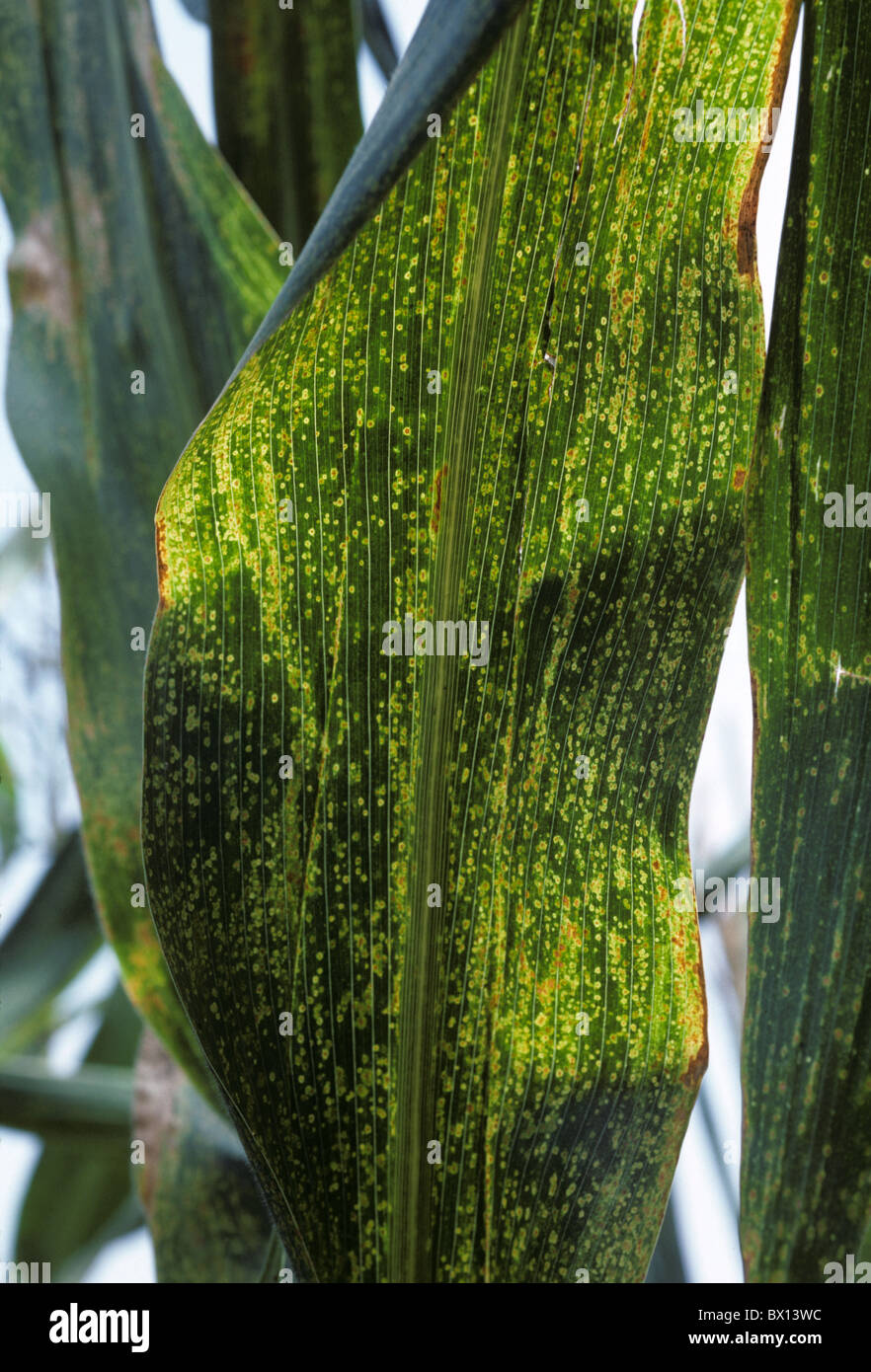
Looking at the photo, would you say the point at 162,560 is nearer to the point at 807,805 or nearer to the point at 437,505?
the point at 437,505

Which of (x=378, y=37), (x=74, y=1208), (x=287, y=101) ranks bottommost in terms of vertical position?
(x=74, y=1208)

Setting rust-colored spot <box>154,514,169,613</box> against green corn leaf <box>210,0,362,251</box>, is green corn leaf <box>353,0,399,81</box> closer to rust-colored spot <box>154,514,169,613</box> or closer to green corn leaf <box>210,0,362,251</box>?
green corn leaf <box>210,0,362,251</box>

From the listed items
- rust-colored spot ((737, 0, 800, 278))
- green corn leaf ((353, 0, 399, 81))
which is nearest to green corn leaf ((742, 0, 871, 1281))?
rust-colored spot ((737, 0, 800, 278))

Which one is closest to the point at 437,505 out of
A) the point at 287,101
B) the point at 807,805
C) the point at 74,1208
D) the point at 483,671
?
the point at 483,671

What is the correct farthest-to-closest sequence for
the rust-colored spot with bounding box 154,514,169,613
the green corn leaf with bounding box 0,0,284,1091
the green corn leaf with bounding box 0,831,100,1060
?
the green corn leaf with bounding box 0,831,100,1060, the green corn leaf with bounding box 0,0,284,1091, the rust-colored spot with bounding box 154,514,169,613

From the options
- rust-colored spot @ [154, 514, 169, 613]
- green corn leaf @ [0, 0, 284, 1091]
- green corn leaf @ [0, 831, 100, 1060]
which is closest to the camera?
rust-colored spot @ [154, 514, 169, 613]

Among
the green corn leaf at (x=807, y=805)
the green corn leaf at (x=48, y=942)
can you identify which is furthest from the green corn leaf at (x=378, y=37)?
the green corn leaf at (x=48, y=942)

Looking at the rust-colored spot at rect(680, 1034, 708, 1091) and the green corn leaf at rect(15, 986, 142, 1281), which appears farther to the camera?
the green corn leaf at rect(15, 986, 142, 1281)

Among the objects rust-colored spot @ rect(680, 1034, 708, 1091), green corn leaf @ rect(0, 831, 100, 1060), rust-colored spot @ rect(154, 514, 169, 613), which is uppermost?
rust-colored spot @ rect(154, 514, 169, 613)
